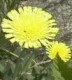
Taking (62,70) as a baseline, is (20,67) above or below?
below

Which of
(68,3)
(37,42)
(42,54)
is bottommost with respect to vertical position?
(42,54)

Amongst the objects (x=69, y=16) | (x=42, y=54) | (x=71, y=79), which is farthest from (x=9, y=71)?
(x=69, y=16)

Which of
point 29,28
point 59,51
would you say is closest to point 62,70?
point 29,28

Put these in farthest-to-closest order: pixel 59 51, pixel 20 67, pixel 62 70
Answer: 1. pixel 59 51
2. pixel 20 67
3. pixel 62 70

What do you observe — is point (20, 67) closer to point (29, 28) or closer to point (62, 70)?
point (29, 28)

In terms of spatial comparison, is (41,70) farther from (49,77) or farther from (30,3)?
(30,3)

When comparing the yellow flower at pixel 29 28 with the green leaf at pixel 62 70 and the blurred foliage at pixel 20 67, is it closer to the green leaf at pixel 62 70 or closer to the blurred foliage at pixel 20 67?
the blurred foliage at pixel 20 67

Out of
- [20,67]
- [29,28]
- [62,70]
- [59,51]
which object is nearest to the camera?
[62,70]

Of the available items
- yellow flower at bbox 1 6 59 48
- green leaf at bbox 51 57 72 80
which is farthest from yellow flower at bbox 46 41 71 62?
green leaf at bbox 51 57 72 80
